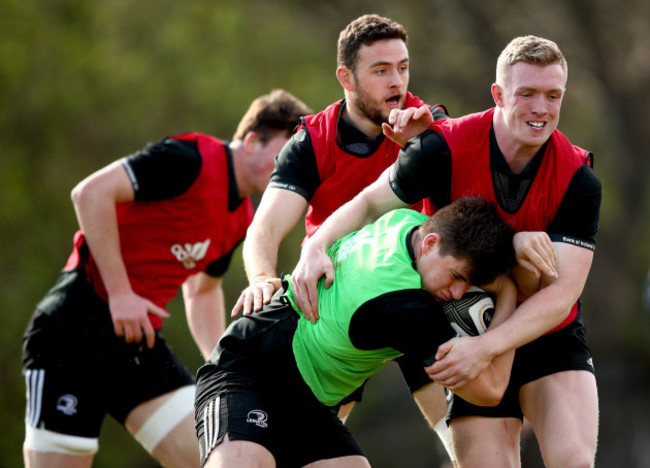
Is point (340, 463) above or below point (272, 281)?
below

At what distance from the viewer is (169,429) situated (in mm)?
5352

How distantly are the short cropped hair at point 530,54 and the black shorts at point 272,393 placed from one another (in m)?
1.32

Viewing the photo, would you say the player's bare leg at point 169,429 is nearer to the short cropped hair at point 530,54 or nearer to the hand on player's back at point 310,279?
the hand on player's back at point 310,279

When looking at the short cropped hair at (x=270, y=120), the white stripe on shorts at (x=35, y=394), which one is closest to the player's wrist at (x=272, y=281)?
the short cropped hair at (x=270, y=120)

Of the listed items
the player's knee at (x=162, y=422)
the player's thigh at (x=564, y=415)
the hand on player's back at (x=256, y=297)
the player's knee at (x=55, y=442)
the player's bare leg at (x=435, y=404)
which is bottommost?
the player's knee at (x=55, y=442)

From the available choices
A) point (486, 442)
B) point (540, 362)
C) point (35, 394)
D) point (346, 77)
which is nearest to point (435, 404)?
point (486, 442)

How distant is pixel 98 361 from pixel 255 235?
132 centimetres

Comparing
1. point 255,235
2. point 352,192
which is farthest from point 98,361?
point 352,192

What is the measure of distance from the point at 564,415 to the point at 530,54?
1.44 meters

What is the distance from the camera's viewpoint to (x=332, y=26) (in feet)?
56.6

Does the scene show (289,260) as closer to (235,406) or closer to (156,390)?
(156,390)

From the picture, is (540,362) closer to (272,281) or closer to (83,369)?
(272,281)

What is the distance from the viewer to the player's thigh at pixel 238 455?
3646mm

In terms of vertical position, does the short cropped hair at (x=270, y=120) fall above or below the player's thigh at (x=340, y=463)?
above
